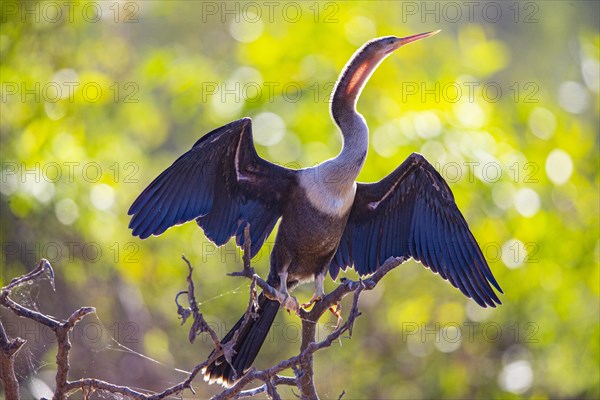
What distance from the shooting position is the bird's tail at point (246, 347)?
4.64 meters

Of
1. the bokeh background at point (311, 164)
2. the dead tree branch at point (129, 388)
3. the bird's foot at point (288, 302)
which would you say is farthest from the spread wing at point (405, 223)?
the bokeh background at point (311, 164)

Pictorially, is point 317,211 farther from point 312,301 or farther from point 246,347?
point 246,347

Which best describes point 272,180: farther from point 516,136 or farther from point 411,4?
point 411,4

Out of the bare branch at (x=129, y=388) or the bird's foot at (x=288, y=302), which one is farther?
the bird's foot at (x=288, y=302)

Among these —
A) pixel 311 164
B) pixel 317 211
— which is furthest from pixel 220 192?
pixel 311 164

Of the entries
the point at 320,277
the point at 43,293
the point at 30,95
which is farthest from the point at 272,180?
the point at 30,95

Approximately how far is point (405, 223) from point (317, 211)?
709 mm

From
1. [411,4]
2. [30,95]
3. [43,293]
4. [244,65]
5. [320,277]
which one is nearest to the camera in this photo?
[320,277]

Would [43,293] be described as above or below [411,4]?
below

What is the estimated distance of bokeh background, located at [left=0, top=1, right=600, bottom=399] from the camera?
24.7ft

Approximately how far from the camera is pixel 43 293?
7.59 m

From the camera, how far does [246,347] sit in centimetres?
465

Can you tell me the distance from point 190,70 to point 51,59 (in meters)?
1.70

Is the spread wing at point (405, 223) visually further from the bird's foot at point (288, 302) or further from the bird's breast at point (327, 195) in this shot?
the bird's foot at point (288, 302)
